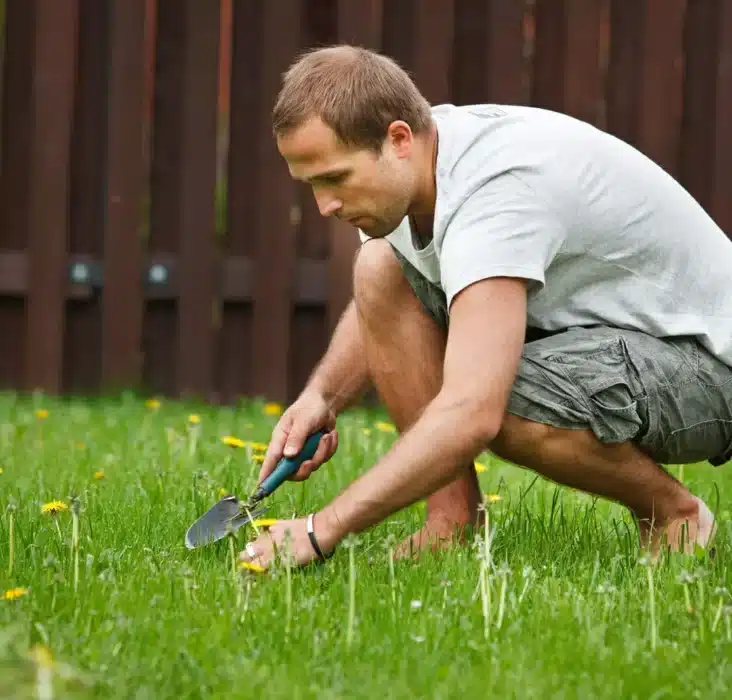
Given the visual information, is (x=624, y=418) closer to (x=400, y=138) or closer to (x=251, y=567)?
(x=400, y=138)

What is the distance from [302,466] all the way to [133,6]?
2.80 m

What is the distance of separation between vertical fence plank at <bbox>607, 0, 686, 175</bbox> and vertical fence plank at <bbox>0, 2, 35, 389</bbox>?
A: 2244 millimetres

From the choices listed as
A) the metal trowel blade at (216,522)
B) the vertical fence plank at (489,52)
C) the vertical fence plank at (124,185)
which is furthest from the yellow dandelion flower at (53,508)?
the vertical fence plank at (489,52)

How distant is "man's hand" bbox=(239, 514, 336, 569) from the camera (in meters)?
2.48

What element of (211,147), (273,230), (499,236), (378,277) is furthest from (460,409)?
(211,147)

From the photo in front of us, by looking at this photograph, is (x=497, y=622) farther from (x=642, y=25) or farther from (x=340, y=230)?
(x=642, y=25)

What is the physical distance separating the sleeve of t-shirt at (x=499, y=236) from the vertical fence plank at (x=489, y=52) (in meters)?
2.77

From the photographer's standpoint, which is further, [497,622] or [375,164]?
[375,164]

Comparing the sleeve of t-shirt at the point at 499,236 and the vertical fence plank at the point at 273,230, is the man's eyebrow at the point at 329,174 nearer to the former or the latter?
the sleeve of t-shirt at the point at 499,236

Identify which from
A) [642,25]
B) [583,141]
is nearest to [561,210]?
[583,141]

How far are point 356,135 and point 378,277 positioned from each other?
47cm

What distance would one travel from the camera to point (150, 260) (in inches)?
207

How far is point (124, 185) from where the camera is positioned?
A: 5168 mm

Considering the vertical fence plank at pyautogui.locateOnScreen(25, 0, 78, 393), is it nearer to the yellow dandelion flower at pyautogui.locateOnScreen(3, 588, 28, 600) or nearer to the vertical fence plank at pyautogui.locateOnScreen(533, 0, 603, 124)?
the vertical fence plank at pyautogui.locateOnScreen(533, 0, 603, 124)
